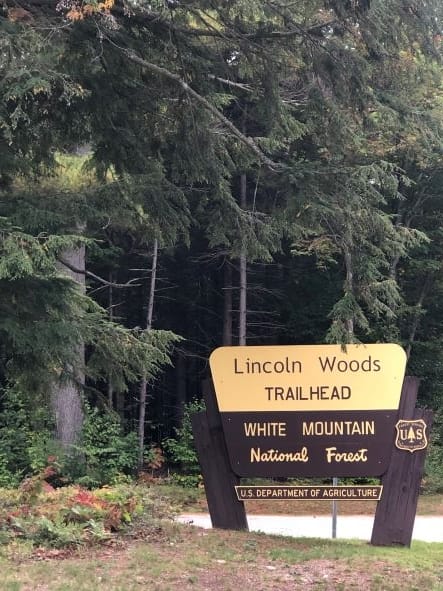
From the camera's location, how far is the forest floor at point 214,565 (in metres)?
4.70

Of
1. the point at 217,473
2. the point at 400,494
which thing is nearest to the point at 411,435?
the point at 400,494

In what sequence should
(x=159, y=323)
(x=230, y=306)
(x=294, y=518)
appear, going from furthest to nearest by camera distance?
1. (x=159, y=323)
2. (x=230, y=306)
3. (x=294, y=518)

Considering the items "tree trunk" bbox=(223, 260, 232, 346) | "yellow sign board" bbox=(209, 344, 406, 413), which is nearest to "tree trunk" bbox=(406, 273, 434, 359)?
"tree trunk" bbox=(223, 260, 232, 346)

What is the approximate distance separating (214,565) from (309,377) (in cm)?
228

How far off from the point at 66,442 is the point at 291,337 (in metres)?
7.20

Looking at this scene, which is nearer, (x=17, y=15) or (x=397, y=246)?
(x=17, y=15)

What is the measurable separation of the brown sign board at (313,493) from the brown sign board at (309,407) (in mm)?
146

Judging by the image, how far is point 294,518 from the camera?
33.8 feet

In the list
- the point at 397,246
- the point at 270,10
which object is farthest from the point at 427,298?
the point at 270,10

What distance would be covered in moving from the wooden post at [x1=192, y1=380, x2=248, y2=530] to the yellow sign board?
0.25 meters

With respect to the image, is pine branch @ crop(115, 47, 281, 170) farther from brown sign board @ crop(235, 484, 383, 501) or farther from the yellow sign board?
brown sign board @ crop(235, 484, 383, 501)

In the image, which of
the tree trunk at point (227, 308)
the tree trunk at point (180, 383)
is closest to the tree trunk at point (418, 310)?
the tree trunk at point (227, 308)

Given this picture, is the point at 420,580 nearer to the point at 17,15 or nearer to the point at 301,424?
the point at 301,424

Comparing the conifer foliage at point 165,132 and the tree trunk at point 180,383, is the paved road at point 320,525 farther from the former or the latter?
the tree trunk at point 180,383
